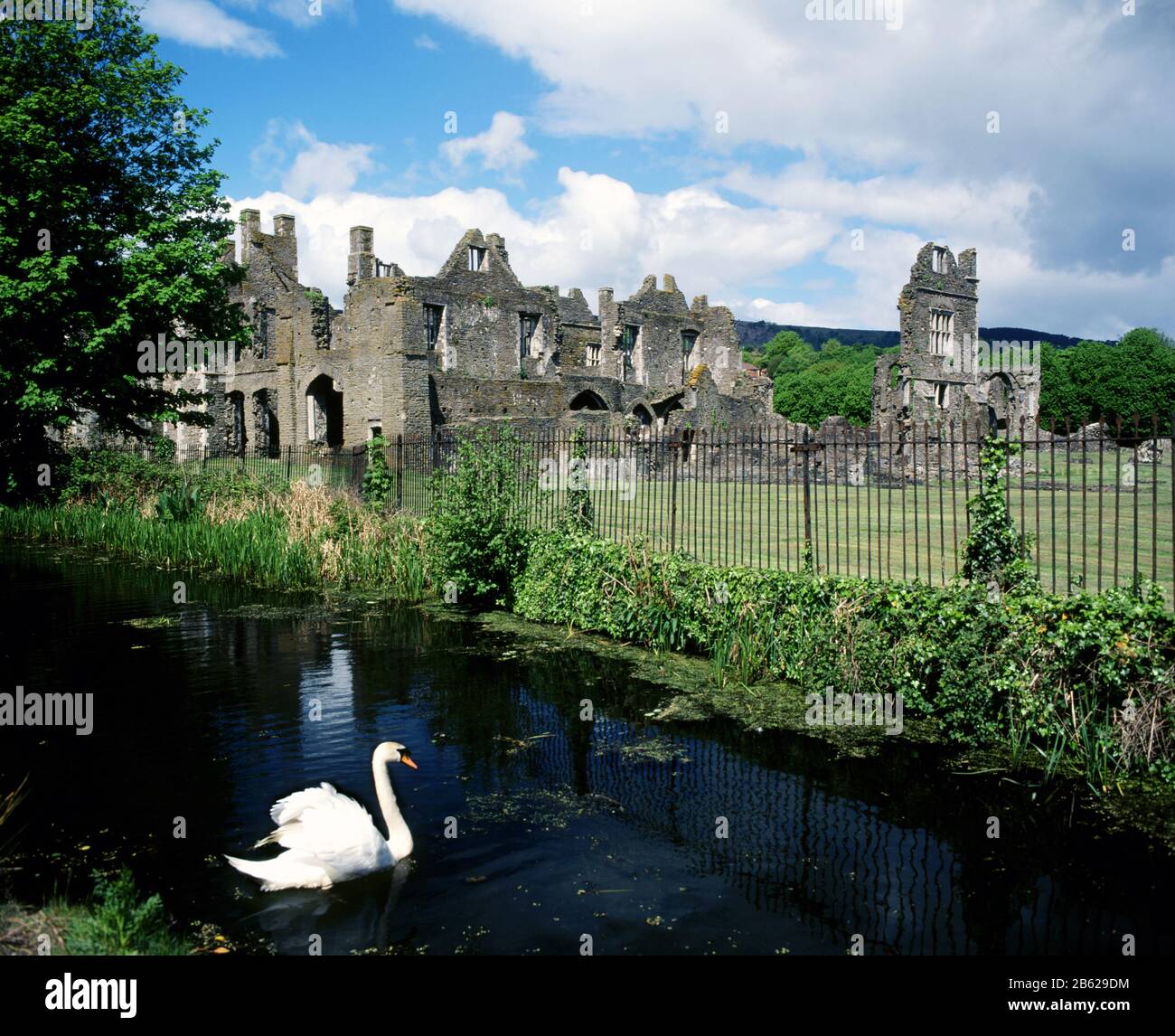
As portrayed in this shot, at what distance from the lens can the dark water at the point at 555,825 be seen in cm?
527

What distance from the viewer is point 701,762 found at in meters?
8.01

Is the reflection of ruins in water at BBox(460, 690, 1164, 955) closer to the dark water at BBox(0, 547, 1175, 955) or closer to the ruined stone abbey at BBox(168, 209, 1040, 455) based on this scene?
the dark water at BBox(0, 547, 1175, 955)

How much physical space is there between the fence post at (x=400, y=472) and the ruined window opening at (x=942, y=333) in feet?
132

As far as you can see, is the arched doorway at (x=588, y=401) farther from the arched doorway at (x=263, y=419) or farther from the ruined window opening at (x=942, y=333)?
the ruined window opening at (x=942, y=333)

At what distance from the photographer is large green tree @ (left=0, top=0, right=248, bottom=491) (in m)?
22.0

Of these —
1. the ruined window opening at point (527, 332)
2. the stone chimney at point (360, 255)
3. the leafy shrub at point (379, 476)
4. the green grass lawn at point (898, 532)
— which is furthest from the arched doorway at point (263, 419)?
the green grass lawn at point (898, 532)

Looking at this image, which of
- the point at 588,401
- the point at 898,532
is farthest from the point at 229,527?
the point at 588,401

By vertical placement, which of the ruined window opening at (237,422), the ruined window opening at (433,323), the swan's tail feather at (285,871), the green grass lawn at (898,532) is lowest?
the swan's tail feather at (285,871)

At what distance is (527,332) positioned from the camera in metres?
43.8

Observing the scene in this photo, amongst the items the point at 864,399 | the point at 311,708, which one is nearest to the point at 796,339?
the point at 864,399

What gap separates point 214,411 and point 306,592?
1141 inches

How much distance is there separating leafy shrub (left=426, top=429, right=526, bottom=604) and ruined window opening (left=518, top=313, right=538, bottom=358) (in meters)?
29.3

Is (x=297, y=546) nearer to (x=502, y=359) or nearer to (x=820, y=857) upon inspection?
(x=820, y=857)
